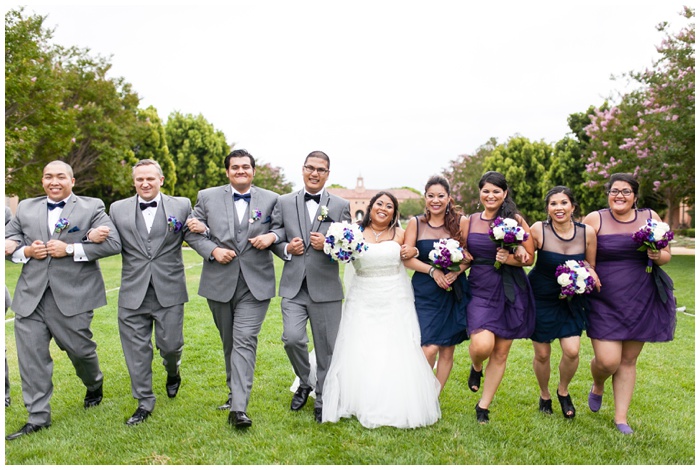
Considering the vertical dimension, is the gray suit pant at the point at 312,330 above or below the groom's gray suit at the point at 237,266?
below

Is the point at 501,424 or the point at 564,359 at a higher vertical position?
the point at 564,359

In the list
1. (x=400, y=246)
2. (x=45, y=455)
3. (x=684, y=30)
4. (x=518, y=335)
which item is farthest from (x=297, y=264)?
(x=684, y=30)

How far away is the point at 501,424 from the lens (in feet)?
17.4

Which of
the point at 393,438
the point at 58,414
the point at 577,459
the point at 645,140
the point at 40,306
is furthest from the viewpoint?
the point at 645,140

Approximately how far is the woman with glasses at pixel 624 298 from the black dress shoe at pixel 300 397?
2.77 metres

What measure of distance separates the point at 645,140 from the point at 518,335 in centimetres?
→ 2060

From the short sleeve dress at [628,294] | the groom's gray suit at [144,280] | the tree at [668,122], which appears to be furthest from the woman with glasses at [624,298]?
the tree at [668,122]

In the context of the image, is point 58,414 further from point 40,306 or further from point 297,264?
point 297,264

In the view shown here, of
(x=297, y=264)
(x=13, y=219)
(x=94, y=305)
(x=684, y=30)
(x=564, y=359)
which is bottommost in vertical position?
(x=564, y=359)

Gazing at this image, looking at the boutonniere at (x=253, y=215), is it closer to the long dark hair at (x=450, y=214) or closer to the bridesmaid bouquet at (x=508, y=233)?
the long dark hair at (x=450, y=214)

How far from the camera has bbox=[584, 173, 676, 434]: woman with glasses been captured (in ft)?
17.2

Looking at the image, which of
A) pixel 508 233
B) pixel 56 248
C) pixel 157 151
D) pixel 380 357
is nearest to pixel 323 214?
pixel 380 357

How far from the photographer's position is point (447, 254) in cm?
527

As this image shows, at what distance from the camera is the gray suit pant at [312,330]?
5.55m
